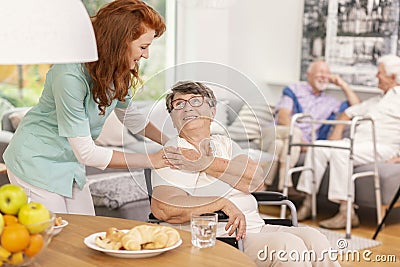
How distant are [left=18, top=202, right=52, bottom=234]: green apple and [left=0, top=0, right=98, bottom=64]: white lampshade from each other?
0.37 metres

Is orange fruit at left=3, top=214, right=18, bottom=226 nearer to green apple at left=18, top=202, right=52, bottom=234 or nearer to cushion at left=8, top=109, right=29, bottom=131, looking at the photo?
green apple at left=18, top=202, right=52, bottom=234

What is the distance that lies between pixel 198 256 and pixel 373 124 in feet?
9.95

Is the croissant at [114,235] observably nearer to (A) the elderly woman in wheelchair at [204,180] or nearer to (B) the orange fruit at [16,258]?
(B) the orange fruit at [16,258]

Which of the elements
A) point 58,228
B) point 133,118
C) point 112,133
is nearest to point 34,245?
point 58,228

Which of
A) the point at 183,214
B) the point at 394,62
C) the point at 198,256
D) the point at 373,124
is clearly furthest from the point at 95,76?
the point at 394,62

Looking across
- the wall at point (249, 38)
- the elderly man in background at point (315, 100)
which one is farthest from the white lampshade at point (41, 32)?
the wall at point (249, 38)

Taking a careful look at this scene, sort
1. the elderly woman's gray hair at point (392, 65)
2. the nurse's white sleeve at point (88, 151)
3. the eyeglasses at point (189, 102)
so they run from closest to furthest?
the nurse's white sleeve at point (88, 151)
the eyeglasses at point (189, 102)
the elderly woman's gray hair at point (392, 65)

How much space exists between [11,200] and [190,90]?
0.84 meters

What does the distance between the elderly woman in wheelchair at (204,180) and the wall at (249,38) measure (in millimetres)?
3821

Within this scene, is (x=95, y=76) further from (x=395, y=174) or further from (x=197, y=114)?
(x=395, y=174)

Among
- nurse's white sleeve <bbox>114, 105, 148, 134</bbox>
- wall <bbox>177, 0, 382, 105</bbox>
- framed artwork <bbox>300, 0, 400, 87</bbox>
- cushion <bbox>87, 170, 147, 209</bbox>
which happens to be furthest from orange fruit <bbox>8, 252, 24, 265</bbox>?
wall <bbox>177, 0, 382, 105</bbox>

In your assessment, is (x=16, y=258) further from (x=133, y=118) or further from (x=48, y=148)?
(x=133, y=118)

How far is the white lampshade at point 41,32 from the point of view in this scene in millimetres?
1486

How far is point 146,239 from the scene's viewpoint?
191cm
